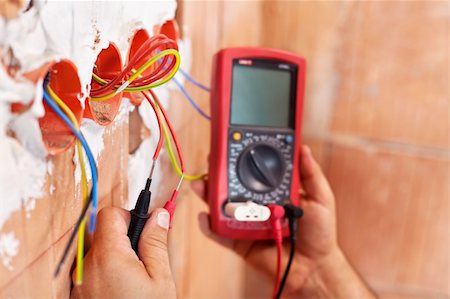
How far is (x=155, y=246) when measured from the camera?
39cm

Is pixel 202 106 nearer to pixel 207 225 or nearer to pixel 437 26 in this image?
pixel 207 225

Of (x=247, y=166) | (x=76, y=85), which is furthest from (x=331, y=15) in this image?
(x=76, y=85)

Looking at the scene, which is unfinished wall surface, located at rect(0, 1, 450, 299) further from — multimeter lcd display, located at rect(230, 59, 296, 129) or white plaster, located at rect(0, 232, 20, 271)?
white plaster, located at rect(0, 232, 20, 271)

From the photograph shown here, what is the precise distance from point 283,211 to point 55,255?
370mm

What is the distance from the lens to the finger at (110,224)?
1.20ft

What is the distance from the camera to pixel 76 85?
0.31m

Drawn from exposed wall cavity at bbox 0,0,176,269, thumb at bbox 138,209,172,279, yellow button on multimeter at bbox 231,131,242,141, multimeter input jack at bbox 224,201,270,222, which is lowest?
multimeter input jack at bbox 224,201,270,222

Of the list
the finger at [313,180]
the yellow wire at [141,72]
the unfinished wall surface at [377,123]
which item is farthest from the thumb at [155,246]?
the unfinished wall surface at [377,123]

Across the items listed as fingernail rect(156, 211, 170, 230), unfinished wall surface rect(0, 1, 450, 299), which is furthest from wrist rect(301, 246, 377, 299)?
fingernail rect(156, 211, 170, 230)

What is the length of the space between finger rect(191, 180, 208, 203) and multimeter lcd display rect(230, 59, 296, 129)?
0.12 m

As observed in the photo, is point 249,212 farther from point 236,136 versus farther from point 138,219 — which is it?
point 138,219

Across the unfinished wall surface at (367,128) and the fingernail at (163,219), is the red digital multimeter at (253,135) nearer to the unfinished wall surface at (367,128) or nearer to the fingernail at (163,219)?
the unfinished wall surface at (367,128)

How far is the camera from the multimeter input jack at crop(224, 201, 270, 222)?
593 mm

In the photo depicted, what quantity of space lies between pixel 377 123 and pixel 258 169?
50 cm
